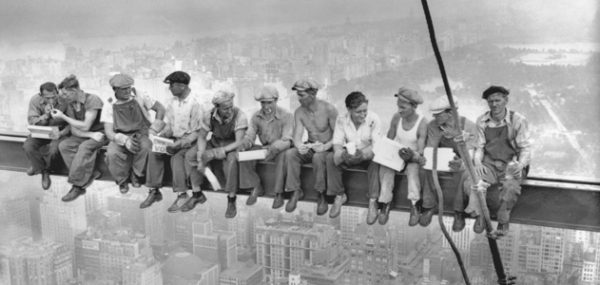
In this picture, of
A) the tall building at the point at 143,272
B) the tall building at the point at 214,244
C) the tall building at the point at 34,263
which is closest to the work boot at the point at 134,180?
the tall building at the point at 214,244

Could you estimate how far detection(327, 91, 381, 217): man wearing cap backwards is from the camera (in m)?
5.78

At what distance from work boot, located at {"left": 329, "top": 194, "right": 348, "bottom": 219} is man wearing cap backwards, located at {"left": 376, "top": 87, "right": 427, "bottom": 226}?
13.8 inches

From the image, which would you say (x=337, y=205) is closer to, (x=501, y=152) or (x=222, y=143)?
(x=222, y=143)

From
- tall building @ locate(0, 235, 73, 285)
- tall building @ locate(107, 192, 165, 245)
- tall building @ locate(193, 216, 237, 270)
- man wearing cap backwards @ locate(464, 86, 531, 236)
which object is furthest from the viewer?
tall building @ locate(0, 235, 73, 285)

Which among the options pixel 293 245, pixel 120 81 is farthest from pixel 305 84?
pixel 293 245

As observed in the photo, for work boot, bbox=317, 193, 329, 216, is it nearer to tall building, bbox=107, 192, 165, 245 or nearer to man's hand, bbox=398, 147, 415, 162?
man's hand, bbox=398, 147, 415, 162

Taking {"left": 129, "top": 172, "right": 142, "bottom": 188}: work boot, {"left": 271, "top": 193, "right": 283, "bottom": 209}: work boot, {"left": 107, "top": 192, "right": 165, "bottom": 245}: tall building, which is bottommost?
{"left": 107, "top": 192, "right": 165, "bottom": 245}: tall building

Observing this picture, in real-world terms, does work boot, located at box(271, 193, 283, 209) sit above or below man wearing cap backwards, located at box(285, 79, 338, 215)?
below

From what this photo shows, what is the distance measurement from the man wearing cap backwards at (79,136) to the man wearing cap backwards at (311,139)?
239 centimetres

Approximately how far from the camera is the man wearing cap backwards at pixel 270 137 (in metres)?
6.10

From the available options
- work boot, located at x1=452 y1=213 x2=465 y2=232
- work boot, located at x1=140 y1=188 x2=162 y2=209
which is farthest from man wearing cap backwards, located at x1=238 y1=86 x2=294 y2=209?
work boot, located at x1=452 y1=213 x2=465 y2=232

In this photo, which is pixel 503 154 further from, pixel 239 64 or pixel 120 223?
pixel 120 223

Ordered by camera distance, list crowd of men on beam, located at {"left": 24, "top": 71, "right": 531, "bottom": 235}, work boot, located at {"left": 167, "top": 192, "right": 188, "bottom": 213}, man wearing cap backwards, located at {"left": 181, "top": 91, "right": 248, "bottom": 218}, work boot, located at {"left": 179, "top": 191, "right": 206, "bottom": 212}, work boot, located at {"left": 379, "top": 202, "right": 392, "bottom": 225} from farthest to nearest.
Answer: work boot, located at {"left": 167, "top": 192, "right": 188, "bottom": 213}, work boot, located at {"left": 179, "top": 191, "right": 206, "bottom": 212}, man wearing cap backwards, located at {"left": 181, "top": 91, "right": 248, "bottom": 218}, work boot, located at {"left": 379, "top": 202, "right": 392, "bottom": 225}, crowd of men on beam, located at {"left": 24, "top": 71, "right": 531, "bottom": 235}

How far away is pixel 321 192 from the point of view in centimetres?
601
